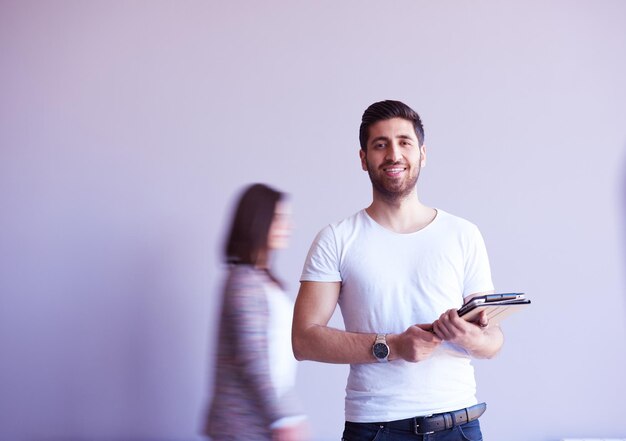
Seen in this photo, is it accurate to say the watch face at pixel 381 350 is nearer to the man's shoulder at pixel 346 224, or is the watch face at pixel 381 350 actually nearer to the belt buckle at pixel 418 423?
the belt buckle at pixel 418 423

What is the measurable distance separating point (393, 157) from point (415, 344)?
53 centimetres

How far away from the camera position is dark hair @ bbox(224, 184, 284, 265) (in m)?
1.71

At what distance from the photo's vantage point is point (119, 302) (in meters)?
2.63

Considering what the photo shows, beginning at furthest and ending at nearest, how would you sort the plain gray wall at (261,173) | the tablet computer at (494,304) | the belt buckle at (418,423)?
the plain gray wall at (261,173), the belt buckle at (418,423), the tablet computer at (494,304)

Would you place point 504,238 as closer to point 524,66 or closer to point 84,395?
point 524,66

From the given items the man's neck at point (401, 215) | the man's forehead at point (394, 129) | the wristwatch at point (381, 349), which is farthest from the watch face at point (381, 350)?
the man's forehead at point (394, 129)

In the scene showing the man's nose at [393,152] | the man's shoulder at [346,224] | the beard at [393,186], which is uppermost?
the man's nose at [393,152]

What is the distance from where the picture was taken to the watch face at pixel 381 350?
1.55 meters

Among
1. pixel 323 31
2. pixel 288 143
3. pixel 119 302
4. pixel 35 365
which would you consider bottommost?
pixel 35 365

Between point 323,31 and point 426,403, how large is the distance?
177cm

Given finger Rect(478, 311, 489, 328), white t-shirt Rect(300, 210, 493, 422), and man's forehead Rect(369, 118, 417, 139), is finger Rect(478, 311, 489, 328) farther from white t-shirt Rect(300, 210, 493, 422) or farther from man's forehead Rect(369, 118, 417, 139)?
man's forehead Rect(369, 118, 417, 139)

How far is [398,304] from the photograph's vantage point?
1640 millimetres

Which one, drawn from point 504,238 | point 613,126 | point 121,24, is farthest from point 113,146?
point 613,126

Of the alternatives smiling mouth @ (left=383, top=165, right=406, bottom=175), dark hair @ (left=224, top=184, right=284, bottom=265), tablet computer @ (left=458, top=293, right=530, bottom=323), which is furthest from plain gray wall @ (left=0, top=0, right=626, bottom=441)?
tablet computer @ (left=458, top=293, right=530, bottom=323)
